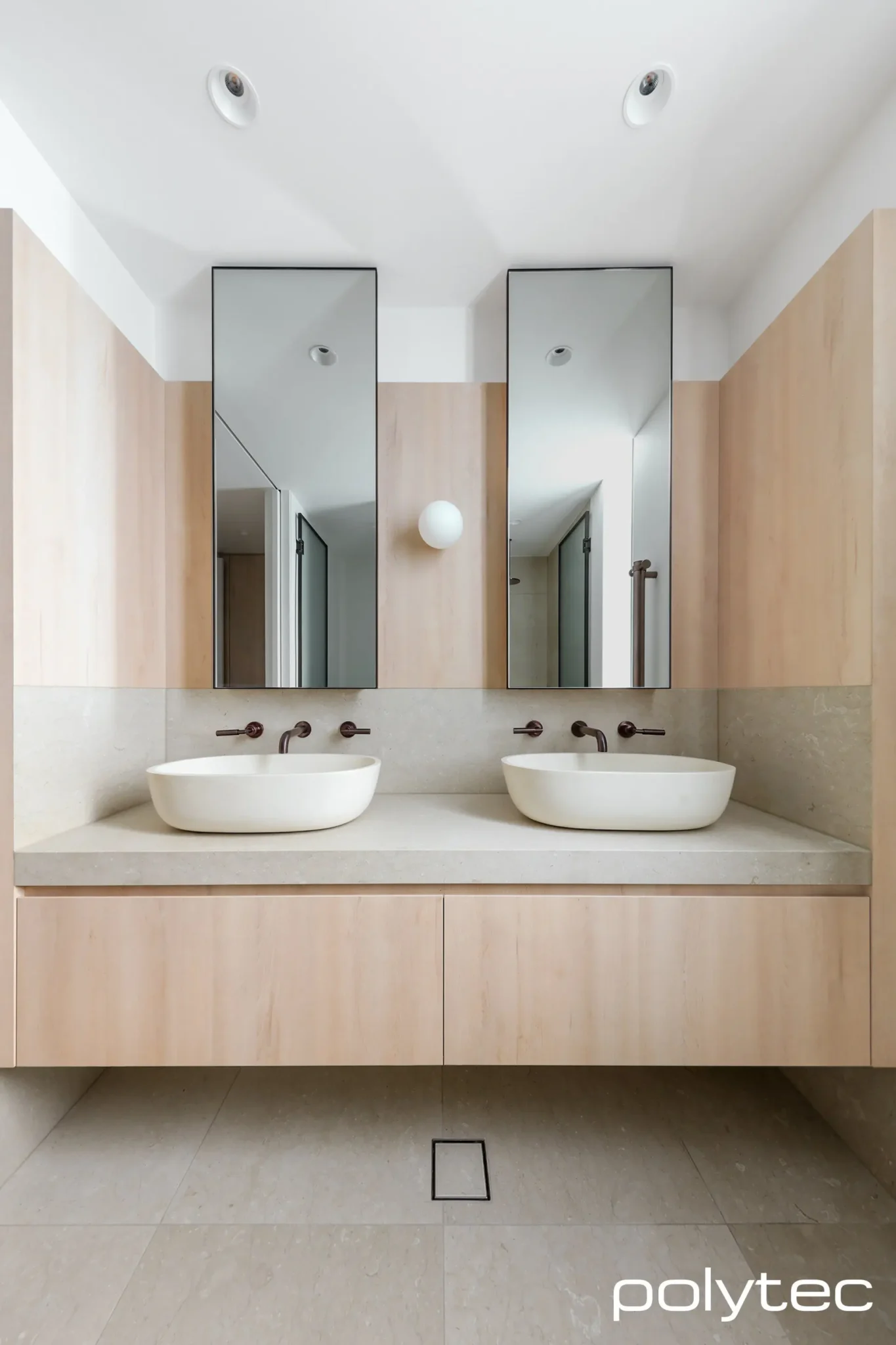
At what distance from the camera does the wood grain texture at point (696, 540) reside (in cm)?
215

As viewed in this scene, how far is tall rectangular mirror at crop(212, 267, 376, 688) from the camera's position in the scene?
208 centimetres

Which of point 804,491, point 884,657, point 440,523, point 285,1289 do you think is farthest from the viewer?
point 440,523

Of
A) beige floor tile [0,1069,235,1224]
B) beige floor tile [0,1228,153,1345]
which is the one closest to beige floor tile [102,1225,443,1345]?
beige floor tile [0,1228,153,1345]

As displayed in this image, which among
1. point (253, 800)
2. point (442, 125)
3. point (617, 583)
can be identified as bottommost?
point (253, 800)

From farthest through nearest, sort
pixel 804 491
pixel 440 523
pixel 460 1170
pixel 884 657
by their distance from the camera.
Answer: pixel 440 523 < pixel 804 491 < pixel 460 1170 < pixel 884 657

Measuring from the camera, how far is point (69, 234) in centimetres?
175

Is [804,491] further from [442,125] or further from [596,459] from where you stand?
[442,125]

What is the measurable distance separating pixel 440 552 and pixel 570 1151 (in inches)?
64.1

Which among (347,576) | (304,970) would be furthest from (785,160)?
(304,970)

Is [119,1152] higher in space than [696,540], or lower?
lower

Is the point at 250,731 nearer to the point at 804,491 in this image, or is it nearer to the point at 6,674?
the point at 6,674

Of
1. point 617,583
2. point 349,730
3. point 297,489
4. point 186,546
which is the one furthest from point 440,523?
point 186,546

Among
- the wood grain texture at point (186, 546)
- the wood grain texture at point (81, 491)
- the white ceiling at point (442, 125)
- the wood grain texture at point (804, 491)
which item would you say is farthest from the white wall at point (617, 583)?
the wood grain texture at point (81, 491)

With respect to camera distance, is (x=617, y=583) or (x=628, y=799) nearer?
(x=628, y=799)
